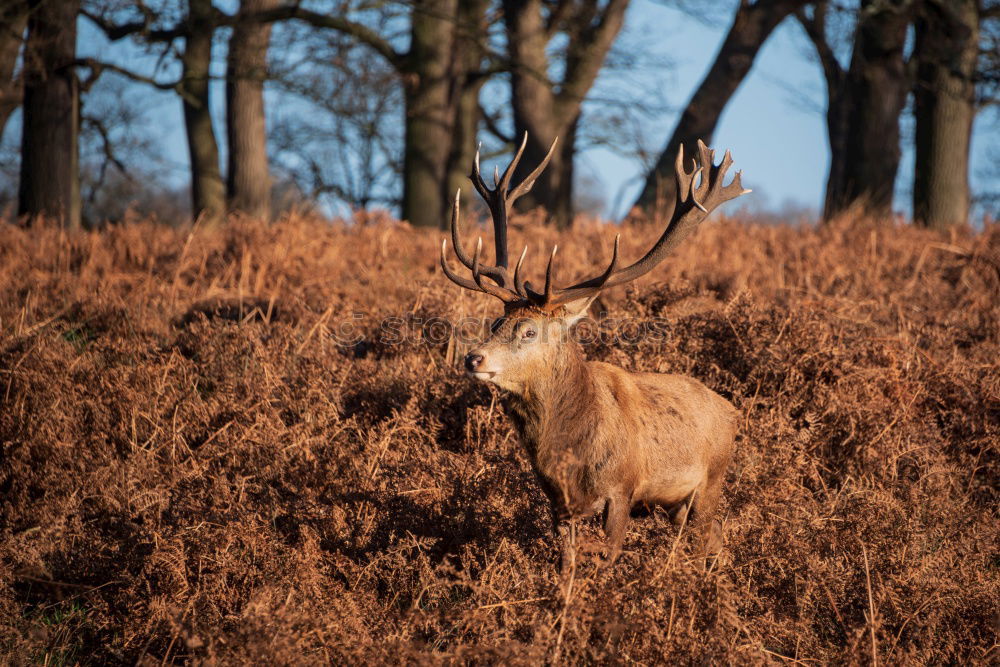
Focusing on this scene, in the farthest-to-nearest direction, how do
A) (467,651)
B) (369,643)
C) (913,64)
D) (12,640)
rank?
(913,64)
(12,640)
(369,643)
(467,651)

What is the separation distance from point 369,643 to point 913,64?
44.2 feet

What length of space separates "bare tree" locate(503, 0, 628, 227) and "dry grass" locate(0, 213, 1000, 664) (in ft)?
23.6

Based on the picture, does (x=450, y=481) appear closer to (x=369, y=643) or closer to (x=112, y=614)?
(x=369, y=643)

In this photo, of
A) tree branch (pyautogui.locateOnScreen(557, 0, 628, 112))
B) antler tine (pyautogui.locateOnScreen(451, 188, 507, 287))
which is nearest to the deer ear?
antler tine (pyautogui.locateOnScreen(451, 188, 507, 287))

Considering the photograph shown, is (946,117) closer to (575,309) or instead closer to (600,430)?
(575,309)

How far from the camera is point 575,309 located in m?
4.55

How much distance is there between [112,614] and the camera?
427 cm

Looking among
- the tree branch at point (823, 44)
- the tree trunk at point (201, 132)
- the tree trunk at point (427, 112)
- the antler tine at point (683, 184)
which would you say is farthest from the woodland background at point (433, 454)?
the tree branch at point (823, 44)

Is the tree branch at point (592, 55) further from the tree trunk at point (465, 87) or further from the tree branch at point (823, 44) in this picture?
the tree branch at point (823, 44)

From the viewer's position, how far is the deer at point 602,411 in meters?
4.17

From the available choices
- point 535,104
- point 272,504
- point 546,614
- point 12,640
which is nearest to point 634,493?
point 546,614

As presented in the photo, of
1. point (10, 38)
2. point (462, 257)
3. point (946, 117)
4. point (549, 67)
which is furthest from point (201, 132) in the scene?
point (946, 117)

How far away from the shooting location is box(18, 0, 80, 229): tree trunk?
1145 centimetres

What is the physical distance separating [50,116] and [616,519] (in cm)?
1075
